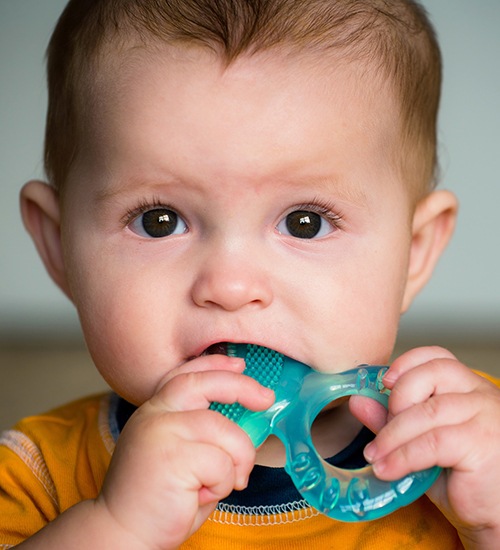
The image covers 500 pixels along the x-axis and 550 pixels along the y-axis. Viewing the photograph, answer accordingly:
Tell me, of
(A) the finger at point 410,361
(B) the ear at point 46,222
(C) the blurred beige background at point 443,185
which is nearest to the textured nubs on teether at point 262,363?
(A) the finger at point 410,361

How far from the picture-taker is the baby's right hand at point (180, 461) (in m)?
0.82

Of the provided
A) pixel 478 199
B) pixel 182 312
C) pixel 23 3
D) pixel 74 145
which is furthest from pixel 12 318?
pixel 182 312

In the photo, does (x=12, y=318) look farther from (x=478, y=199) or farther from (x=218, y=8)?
(x=218, y=8)

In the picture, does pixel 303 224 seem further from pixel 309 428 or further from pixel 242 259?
pixel 309 428

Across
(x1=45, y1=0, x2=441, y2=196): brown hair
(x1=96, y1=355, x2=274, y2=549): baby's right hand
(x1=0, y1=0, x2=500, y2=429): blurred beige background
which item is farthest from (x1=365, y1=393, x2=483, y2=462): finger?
(x1=0, y1=0, x2=500, y2=429): blurred beige background

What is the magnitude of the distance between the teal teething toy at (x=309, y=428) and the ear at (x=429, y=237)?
0.99 ft

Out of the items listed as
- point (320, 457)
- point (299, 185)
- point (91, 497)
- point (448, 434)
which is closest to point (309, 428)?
point (320, 457)

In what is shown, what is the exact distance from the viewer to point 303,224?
0.99 metres

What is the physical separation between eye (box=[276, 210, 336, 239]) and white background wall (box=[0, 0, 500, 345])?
1.58 meters

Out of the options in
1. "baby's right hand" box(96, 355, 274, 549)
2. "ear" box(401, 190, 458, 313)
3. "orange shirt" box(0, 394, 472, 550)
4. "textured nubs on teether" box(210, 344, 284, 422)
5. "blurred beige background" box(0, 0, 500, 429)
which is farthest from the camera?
"blurred beige background" box(0, 0, 500, 429)

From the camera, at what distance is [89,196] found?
1040 millimetres

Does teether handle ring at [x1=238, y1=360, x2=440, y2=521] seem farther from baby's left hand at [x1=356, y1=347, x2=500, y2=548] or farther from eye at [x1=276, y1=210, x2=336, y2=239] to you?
eye at [x1=276, y1=210, x2=336, y2=239]

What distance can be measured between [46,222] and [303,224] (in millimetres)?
396

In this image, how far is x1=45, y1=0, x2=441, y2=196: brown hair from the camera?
978 mm
